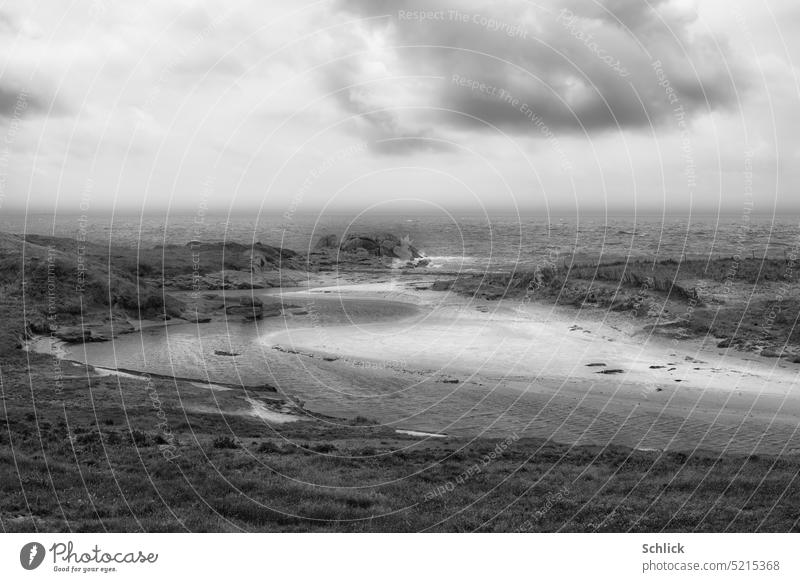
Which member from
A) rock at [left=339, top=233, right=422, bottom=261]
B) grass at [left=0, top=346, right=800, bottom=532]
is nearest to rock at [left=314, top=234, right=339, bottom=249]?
rock at [left=339, top=233, right=422, bottom=261]

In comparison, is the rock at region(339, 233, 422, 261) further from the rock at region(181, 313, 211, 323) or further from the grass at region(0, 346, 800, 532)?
the grass at region(0, 346, 800, 532)

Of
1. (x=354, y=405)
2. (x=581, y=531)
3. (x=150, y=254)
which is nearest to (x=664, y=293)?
(x=354, y=405)

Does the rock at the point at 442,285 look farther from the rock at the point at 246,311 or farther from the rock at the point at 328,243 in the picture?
the rock at the point at 328,243

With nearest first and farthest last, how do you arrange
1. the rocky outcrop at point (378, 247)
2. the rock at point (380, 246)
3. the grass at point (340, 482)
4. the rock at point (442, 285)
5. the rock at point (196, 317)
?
1. the grass at point (340, 482)
2. the rock at point (196, 317)
3. the rock at point (442, 285)
4. the rocky outcrop at point (378, 247)
5. the rock at point (380, 246)

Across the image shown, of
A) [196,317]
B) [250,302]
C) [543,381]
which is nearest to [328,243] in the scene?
[250,302]

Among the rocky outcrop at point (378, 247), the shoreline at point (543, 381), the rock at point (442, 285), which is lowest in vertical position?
the shoreline at point (543, 381)

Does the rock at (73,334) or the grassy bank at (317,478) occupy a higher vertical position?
the rock at (73,334)

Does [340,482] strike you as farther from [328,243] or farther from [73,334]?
[328,243]

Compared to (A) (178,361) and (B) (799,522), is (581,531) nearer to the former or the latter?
(B) (799,522)

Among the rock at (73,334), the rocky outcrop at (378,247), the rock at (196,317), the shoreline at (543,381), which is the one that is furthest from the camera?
the rocky outcrop at (378,247)

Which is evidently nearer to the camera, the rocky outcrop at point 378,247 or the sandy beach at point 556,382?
the sandy beach at point 556,382

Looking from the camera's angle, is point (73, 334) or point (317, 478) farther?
point (73, 334)

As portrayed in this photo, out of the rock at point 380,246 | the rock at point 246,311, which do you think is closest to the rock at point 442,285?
the rock at point 246,311

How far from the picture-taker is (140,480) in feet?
54.2
